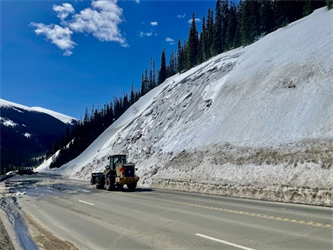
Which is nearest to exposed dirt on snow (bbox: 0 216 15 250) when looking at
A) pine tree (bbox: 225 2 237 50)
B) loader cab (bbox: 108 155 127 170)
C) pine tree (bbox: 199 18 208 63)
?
loader cab (bbox: 108 155 127 170)

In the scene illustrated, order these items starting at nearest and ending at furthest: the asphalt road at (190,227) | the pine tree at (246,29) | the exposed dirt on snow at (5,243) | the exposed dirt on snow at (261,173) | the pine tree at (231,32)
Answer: the asphalt road at (190,227)
the exposed dirt on snow at (5,243)
the exposed dirt on snow at (261,173)
the pine tree at (246,29)
the pine tree at (231,32)

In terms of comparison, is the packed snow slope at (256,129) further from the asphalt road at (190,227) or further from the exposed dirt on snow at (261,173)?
the asphalt road at (190,227)

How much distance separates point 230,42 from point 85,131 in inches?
2781

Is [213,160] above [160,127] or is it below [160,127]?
below

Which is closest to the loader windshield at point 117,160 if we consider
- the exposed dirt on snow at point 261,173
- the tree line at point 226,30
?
the exposed dirt on snow at point 261,173

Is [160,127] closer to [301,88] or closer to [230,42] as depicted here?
[301,88]

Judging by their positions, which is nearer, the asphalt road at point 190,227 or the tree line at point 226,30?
the asphalt road at point 190,227

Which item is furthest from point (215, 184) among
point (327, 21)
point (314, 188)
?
point (327, 21)

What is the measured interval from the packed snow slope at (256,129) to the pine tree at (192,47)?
1289 inches

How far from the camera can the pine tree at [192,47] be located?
3081 inches

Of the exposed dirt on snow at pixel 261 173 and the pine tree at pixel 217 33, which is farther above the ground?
the pine tree at pixel 217 33

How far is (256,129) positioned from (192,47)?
2353 inches

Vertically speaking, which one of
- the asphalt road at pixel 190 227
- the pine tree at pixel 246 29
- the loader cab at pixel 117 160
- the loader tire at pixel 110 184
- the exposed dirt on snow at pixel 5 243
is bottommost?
the exposed dirt on snow at pixel 5 243

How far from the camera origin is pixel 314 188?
536 inches
